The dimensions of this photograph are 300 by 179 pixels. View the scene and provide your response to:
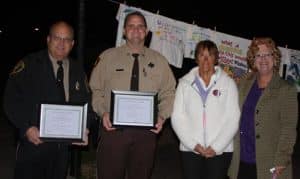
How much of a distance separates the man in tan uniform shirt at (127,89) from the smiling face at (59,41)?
1.68 feet

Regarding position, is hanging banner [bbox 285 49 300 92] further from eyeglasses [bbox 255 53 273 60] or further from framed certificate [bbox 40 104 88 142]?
framed certificate [bbox 40 104 88 142]

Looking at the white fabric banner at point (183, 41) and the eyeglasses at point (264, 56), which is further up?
the white fabric banner at point (183, 41)

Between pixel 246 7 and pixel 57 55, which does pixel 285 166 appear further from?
pixel 246 7

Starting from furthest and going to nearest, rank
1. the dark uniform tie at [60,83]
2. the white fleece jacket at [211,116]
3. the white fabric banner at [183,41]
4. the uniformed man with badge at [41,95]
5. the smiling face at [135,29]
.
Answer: the white fabric banner at [183,41]
the smiling face at [135,29]
the white fleece jacket at [211,116]
the dark uniform tie at [60,83]
the uniformed man with badge at [41,95]

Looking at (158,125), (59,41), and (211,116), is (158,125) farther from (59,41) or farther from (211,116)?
(59,41)

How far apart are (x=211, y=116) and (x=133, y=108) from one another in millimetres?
763

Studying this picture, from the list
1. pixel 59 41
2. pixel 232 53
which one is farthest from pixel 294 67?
pixel 59 41

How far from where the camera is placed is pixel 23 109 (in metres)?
4.46

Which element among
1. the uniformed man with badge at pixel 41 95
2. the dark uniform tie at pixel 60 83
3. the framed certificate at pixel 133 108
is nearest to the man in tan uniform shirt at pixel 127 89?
the framed certificate at pixel 133 108

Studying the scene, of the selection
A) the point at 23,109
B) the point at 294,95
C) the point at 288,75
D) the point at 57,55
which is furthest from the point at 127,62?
the point at 288,75

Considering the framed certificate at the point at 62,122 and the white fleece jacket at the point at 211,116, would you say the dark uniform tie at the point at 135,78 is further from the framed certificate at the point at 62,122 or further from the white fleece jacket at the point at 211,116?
the framed certificate at the point at 62,122

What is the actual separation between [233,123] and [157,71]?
0.94m

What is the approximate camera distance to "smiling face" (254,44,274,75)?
4594mm

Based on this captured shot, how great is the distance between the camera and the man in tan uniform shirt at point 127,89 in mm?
4969
